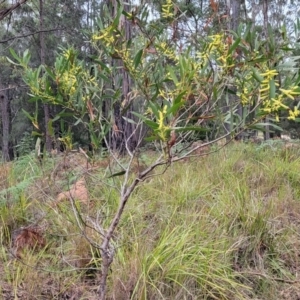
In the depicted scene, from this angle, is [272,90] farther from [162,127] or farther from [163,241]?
[163,241]

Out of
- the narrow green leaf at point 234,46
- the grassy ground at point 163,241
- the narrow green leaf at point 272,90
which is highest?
the narrow green leaf at point 234,46

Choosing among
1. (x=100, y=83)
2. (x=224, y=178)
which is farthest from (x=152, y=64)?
(x=224, y=178)

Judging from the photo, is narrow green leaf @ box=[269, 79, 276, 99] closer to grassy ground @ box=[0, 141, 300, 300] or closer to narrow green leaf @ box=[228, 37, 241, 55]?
narrow green leaf @ box=[228, 37, 241, 55]

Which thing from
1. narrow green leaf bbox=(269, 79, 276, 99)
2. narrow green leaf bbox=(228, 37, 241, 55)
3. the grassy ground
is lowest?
the grassy ground

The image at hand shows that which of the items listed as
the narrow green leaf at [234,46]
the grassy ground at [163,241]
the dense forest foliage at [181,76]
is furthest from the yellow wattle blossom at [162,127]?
the grassy ground at [163,241]

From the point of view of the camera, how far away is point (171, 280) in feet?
5.85

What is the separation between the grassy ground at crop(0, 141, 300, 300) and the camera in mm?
1757

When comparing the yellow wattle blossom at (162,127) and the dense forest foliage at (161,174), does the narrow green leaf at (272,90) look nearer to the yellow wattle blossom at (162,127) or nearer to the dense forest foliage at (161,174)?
the dense forest foliage at (161,174)

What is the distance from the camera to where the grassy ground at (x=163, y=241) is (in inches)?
69.2

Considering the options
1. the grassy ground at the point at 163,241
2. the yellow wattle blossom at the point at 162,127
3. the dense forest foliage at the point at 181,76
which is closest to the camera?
the yellow wattle blossom at the point at 162,127

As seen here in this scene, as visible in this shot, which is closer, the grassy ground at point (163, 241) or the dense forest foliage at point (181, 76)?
the dense forest foliage at point (181, 76)

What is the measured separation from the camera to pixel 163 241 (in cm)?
191

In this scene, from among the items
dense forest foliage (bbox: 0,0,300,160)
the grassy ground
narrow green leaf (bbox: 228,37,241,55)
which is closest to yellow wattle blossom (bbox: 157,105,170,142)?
dense forest foliage (bbox: 0,0,300,160)

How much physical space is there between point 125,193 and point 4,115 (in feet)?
47.9
